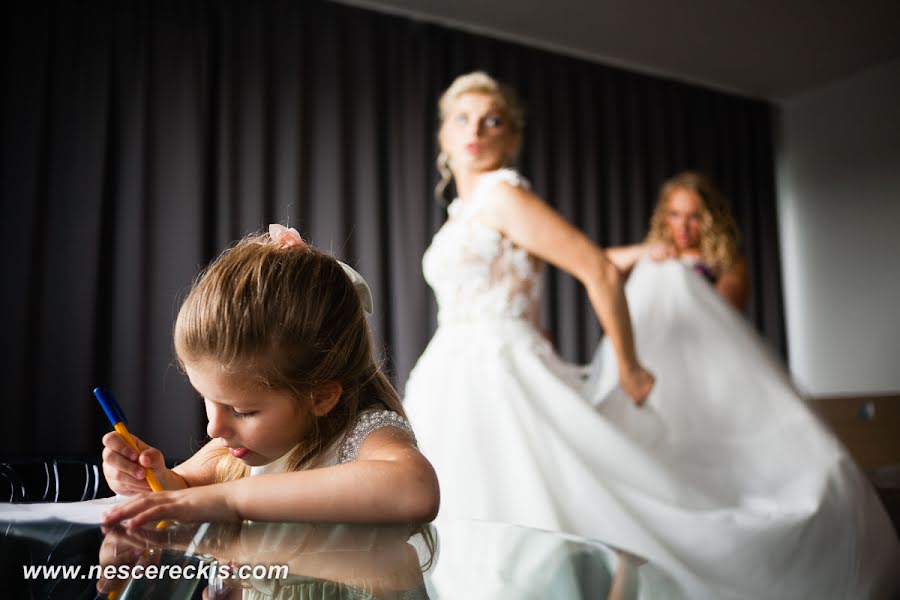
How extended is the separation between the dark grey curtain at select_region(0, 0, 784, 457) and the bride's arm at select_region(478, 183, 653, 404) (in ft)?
4.11

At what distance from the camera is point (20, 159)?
8.50ft

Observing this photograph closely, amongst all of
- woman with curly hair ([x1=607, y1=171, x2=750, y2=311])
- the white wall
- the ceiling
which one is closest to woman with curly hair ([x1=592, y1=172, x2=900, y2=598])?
woman with curly hair ([x1=607, y1=171, x2=750, y2=311])

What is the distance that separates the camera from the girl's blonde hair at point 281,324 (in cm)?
63

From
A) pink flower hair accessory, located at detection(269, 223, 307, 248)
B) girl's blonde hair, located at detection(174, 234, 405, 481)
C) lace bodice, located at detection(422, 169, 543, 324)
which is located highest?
lace bodice, located at detection(422, 169, 543, 324)

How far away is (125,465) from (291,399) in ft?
0.44

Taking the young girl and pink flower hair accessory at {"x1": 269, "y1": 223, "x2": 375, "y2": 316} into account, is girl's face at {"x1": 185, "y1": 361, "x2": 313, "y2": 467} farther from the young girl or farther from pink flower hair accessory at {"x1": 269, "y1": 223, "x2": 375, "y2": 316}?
pink flower hair accessory at {"x1": 269, "y1": 223, "x2": 375, "y2": 316}

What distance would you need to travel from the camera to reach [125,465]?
0.61 m

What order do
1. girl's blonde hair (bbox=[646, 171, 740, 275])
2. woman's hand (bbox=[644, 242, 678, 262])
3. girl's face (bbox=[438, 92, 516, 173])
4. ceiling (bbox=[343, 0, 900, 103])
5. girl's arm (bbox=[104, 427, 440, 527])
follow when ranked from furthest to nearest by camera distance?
1. ceiling (bbox=[343, 0, 900, 103])
2. girl's blonde hair (bbox=[646, 171, 740, 275])
3. woman's hand (bbox=[644, 242, 678, 262])
4. girl's face (bbox=[438, 92, 516, 173])
5. girl's arm (bbox=[104, 427, 440, 527])

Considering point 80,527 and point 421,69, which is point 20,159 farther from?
point 80,527

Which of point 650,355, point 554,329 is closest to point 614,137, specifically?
point 554,329

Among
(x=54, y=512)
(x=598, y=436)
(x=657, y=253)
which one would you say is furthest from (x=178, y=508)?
(x=657, y=253)

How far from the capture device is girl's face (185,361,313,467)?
63cm

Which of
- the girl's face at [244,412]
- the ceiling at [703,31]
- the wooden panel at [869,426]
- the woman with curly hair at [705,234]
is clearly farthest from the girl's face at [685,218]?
the girl's face at [244,412]

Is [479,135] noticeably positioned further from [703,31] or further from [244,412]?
[703,31]
